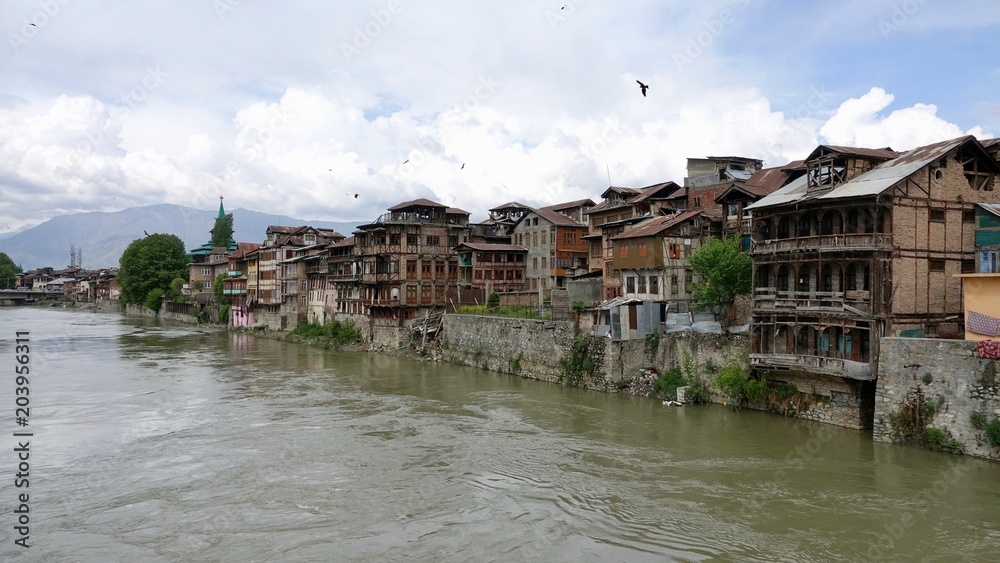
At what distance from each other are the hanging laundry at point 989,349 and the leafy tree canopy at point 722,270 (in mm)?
12355

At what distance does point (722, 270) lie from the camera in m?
34.5

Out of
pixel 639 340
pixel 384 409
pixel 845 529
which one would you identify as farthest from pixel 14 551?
pixel 639 340

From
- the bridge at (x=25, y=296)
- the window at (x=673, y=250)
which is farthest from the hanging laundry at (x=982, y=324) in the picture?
the bridge at (x=25, y=296)

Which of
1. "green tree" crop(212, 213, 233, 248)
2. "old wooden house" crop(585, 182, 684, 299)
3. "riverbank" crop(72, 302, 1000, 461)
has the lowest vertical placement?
"riverbank" crop(72, 302, 1000, 461)

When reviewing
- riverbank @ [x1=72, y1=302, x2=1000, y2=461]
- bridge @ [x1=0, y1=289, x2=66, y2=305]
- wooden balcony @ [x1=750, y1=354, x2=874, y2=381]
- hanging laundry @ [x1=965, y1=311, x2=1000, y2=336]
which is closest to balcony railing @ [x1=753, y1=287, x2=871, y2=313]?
wooden balcony @ [x1=750, y1=354, x2=874, y2=381]

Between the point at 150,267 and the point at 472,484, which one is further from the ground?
the point at 150,267

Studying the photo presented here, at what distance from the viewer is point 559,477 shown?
73.7ft

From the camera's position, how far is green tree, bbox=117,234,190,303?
114750mm

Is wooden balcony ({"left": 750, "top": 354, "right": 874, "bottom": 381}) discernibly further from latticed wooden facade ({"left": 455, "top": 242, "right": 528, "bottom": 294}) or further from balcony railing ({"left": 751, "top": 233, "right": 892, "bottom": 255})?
latticed wooden facade ({"left": 455, "top": 242, "right": 528, "bottom": 294})

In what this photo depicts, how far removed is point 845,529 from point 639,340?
63.3 feet

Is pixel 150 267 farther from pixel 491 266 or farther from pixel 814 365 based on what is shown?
pixel 814 365

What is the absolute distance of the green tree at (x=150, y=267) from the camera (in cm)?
11475

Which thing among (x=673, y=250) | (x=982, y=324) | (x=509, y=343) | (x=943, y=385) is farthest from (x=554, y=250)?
(x=943, y=385)

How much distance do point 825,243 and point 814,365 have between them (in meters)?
5.14
